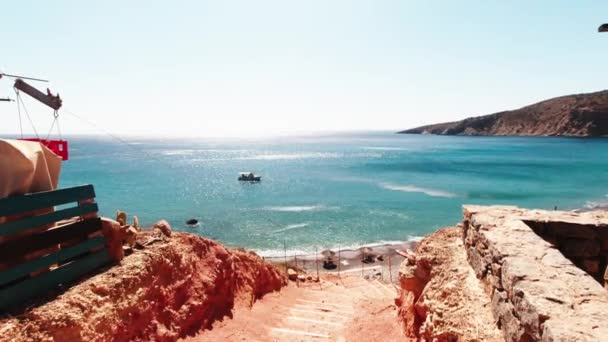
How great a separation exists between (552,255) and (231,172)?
312 ft

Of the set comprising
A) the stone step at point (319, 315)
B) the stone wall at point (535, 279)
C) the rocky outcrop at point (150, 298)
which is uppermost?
the stone wall at point (535, 279)

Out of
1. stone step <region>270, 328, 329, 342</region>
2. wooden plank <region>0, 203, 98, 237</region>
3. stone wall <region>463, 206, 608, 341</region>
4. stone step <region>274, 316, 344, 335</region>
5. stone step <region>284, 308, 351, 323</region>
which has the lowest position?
stone step <region>284, 308, 351, 323</region>

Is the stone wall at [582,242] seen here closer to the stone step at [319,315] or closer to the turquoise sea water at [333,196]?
the stone step at [319,315]

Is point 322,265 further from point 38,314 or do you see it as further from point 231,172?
point 231,172

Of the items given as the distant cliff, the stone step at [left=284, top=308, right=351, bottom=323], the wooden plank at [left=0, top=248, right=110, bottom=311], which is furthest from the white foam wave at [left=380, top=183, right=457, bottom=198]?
the distant cliff

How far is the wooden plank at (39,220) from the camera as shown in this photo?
6820mm

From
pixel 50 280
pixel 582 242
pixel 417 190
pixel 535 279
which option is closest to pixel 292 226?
pixel 417 190

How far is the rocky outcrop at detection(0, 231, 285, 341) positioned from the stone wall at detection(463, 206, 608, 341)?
752cm

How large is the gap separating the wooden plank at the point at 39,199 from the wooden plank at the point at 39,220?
0.20m

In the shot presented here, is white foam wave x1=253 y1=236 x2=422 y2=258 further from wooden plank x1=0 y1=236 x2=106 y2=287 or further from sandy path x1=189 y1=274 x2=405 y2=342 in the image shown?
wooden plank x1=0 y1=236 x2=106 y2=287

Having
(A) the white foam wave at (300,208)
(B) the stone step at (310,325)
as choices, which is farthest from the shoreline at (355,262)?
(B) the stone step at (310,325)

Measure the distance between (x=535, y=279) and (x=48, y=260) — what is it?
29.2ft

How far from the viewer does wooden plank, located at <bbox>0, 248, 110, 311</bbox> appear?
22.2 ft

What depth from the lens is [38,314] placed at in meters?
6.61
